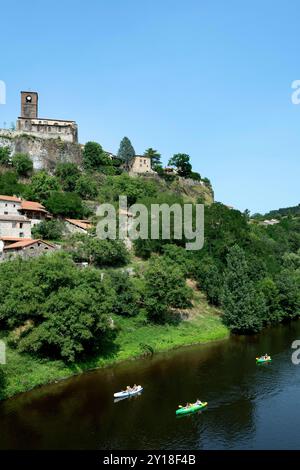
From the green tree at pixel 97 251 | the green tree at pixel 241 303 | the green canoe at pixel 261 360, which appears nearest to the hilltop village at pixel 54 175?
the green tree at pixel 97 251

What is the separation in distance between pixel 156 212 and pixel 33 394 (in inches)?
1551

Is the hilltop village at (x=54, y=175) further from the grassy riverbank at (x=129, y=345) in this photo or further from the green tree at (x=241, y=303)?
the green tree at (x=241, y=303)

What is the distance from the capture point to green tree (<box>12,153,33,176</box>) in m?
80.0

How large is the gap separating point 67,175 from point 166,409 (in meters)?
61.3

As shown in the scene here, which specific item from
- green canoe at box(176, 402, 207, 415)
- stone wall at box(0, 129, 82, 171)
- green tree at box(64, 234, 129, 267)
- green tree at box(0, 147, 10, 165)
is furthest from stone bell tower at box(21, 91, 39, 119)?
green canoe at box(176, 402, 207, 415)

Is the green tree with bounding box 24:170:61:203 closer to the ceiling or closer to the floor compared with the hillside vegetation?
closer to the ceiling

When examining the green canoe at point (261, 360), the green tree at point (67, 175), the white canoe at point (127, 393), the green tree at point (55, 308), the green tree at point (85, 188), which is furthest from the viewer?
the green tree at point (67, 175)

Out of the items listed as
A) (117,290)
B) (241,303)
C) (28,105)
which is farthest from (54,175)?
(241,303)

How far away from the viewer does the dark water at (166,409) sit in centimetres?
2483

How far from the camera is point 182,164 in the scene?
111m

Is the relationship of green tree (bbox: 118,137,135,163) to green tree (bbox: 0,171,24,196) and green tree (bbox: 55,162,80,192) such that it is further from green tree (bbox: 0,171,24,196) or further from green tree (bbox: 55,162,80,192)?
green tree (bbox: 0,171,24,196)

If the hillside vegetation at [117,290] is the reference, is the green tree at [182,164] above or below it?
above

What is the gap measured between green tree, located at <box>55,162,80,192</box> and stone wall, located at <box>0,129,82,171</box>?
319cm

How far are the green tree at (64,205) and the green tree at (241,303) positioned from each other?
28.8 metres
